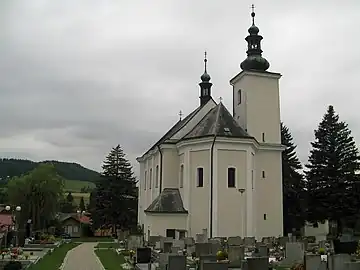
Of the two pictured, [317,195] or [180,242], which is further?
[317,195]

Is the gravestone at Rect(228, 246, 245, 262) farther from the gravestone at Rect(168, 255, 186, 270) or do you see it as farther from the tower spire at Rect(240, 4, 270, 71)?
the tower spire at Rect(240, 4, 270, 71)

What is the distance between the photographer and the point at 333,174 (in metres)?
39.9

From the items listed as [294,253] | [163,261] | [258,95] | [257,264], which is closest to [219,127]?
[258,95]

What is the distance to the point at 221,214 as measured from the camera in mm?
29062

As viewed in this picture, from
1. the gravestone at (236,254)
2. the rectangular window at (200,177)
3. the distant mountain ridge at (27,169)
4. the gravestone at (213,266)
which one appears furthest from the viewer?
the distant mountain ridge at (27,169)

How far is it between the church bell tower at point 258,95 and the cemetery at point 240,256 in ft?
30.6

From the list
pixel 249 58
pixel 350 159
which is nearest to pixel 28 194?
pixel 249 58

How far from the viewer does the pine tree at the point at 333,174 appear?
127ft

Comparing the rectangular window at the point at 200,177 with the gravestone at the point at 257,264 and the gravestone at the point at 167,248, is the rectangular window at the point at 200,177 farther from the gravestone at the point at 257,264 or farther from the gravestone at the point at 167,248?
the gravestone at the point at 257,264

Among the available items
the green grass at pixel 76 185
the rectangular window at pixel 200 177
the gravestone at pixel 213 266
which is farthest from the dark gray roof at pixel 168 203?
the green grass at pixel 76 185

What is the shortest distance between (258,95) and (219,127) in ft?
17.1

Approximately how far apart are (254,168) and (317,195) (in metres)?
10.9

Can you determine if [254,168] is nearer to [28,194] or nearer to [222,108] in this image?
[222,108]

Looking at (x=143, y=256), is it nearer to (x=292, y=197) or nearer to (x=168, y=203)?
(x=168, y=203)
